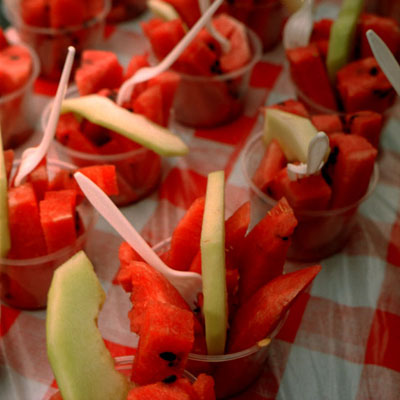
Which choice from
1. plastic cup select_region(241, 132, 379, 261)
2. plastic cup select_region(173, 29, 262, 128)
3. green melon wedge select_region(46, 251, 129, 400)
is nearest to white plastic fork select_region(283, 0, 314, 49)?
plastic cup select_region(173, 29, 262, 128)

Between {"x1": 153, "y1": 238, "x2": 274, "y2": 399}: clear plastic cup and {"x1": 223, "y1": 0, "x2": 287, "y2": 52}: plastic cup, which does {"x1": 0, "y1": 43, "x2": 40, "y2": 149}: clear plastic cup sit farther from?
{"x1": 153, "y1": 238, "x2": 274, "y2": 399}: clear plastic cup

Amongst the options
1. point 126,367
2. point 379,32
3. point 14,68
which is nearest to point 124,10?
point 14,68

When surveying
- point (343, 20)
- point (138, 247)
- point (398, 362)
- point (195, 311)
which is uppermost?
point (343, 20)

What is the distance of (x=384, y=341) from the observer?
97cm

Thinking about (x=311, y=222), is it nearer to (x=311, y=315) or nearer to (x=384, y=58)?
(x=311, y=315)

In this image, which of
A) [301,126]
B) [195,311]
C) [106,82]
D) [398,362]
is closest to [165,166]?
[106,82]

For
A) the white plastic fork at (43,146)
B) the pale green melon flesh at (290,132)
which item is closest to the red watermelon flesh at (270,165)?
the pale green melon flesh at (290,132)

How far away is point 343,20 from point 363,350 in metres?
0.64

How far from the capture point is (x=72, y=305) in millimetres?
694

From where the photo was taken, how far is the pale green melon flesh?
98 centimetres

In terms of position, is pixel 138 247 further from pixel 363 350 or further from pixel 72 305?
pixel 363 350

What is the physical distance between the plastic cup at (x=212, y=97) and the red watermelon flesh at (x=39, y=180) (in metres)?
0.44

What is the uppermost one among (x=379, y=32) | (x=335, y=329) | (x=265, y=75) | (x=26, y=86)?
(x=379, y=32)

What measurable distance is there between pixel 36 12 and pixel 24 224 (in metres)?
0.69
